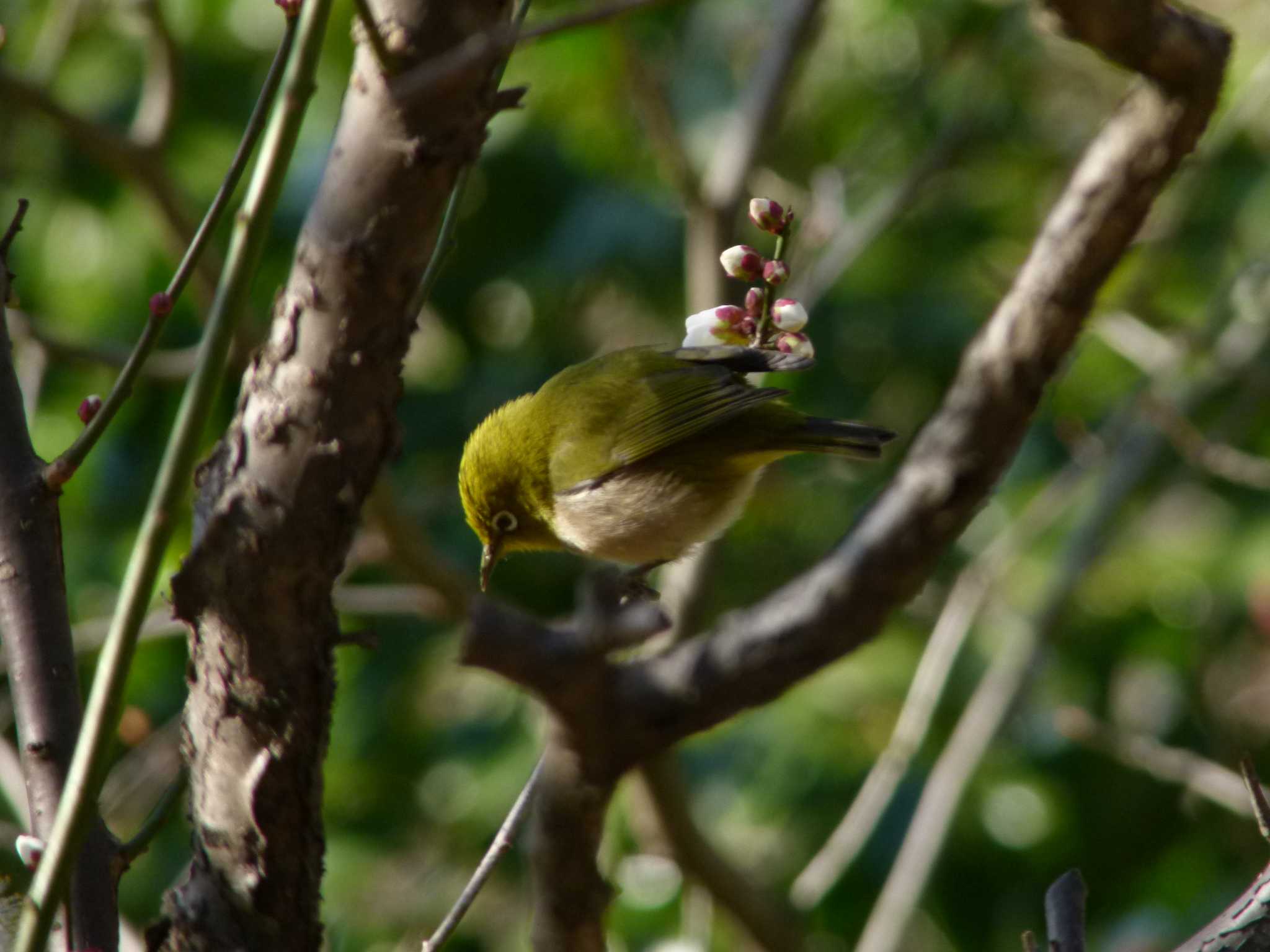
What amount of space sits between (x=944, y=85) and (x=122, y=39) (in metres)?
2.83

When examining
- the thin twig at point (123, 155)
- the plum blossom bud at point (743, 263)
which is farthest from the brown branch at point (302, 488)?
the thin twig at point (123, 155)

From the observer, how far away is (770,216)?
175 centimetres

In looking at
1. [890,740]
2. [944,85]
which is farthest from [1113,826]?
[944,85]

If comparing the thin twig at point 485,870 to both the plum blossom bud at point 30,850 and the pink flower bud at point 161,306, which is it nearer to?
the plum blossom bud at point 30,850

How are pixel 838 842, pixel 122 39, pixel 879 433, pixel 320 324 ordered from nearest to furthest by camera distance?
pixel 320 324 < pixel 879 433 < pixel 838 842 < pixel 122 39

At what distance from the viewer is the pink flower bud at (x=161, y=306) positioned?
132 centimetres

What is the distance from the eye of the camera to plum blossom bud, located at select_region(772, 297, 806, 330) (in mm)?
1871

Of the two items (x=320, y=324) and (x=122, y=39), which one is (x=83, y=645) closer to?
(x=122, y=39)

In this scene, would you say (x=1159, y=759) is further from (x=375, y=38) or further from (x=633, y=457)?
(x=375, y=38)

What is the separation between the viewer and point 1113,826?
3.92 meters

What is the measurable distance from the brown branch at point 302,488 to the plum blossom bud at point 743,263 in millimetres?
548

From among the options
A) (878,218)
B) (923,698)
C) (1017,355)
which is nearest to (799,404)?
(878,218)

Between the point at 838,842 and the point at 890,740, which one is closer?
the point at 838,842

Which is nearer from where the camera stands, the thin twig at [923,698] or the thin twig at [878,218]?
the thin twig at [923,698]
